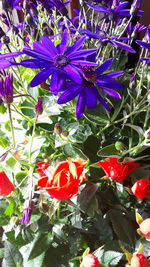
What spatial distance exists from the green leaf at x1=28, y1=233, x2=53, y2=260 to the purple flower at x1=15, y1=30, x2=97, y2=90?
19 cm

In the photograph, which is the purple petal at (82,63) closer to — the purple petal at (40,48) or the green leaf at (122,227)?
the purple petal at (40,48)

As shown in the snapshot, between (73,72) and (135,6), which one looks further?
(135,6)

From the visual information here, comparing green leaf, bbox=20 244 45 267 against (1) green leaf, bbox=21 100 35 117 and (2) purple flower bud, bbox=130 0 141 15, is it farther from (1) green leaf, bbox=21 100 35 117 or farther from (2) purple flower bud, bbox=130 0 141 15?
(2) purple flower bud, bbox=130 0 141 15

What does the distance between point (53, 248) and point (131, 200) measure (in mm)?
121

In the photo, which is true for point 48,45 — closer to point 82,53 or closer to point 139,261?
point 82,53

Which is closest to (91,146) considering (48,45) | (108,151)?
(108,151)

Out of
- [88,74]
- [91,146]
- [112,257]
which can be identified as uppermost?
[88,74]

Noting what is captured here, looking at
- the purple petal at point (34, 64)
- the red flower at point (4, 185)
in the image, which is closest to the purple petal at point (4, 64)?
the purple petal at point (34, 64)

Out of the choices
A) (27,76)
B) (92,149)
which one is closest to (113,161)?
(92,149)

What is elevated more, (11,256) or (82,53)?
(82,53)

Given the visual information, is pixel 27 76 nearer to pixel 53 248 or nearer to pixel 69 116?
pixel 69 116

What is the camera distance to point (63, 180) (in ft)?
1.02

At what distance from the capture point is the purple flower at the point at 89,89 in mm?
302

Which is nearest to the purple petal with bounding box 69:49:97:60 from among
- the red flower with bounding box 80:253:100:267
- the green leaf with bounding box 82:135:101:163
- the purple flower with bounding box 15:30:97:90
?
the purple flower with bounding box 15:30:97:90
